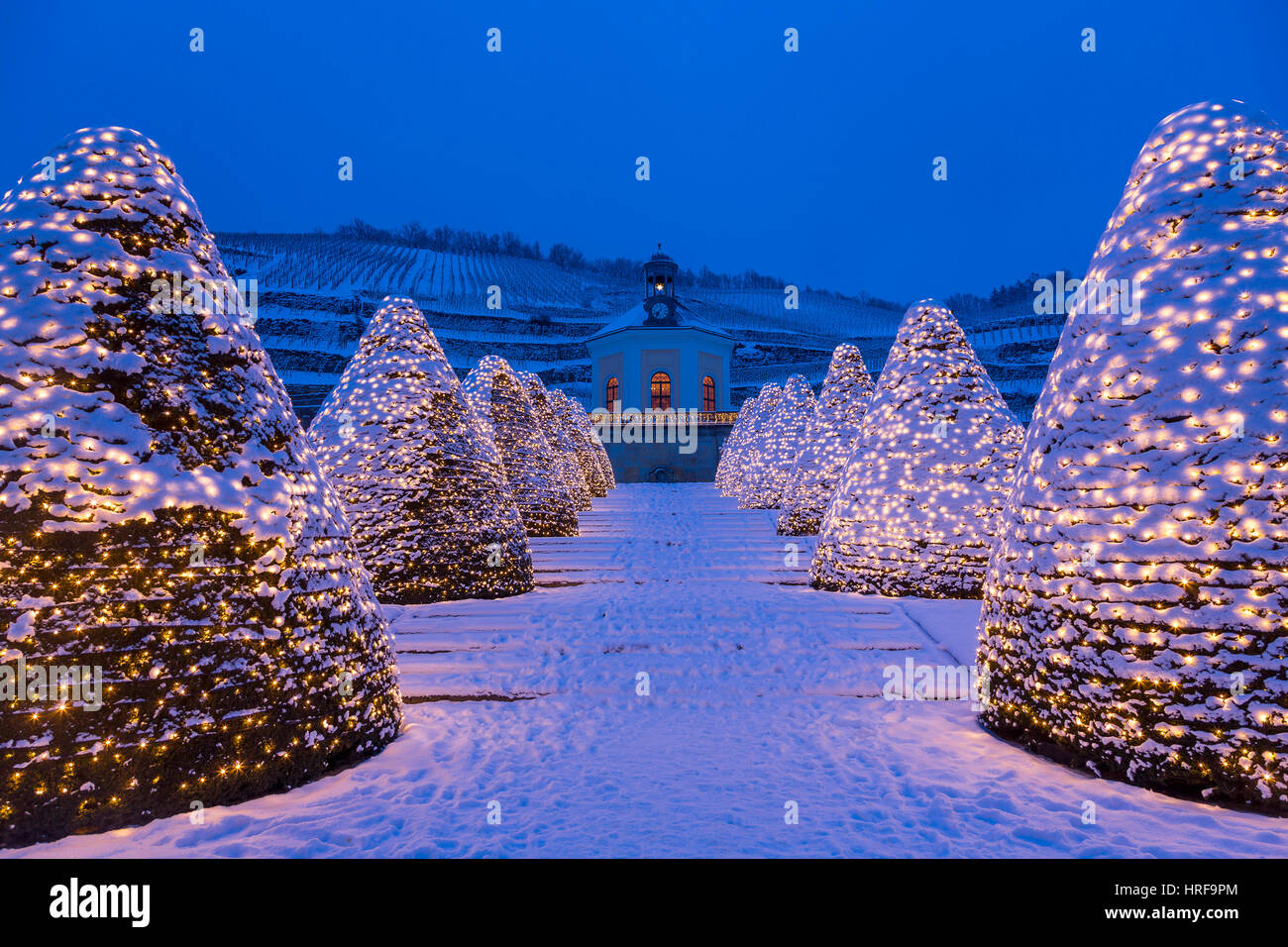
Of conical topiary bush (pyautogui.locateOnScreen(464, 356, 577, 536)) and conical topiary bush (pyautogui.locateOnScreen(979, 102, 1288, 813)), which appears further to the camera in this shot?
conical topiary bush (pyautogui.locateOnScreen(464, 356, 577, 536))

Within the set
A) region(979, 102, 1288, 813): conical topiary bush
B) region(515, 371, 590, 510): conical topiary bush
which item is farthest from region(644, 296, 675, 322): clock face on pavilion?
region(979, 102, 1288, 813): conical topiary bush

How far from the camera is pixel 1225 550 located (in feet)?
9.98

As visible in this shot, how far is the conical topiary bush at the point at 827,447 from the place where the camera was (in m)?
11.7

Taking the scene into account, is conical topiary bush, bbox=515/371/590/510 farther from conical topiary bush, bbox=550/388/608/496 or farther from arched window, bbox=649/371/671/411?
arched window, bbox=649/371/671/411

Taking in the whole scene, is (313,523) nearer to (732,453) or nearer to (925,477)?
(925,477)

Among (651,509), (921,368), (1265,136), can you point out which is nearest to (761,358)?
(651,509)

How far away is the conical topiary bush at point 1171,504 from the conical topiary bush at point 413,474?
16.9 feet

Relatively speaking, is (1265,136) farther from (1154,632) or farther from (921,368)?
(921,368)

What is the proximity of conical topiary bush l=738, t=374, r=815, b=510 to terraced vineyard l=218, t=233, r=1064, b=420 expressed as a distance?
32259 millimetres

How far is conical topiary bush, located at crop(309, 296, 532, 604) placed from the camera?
6.90 m

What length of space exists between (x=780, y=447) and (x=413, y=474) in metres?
12.0
